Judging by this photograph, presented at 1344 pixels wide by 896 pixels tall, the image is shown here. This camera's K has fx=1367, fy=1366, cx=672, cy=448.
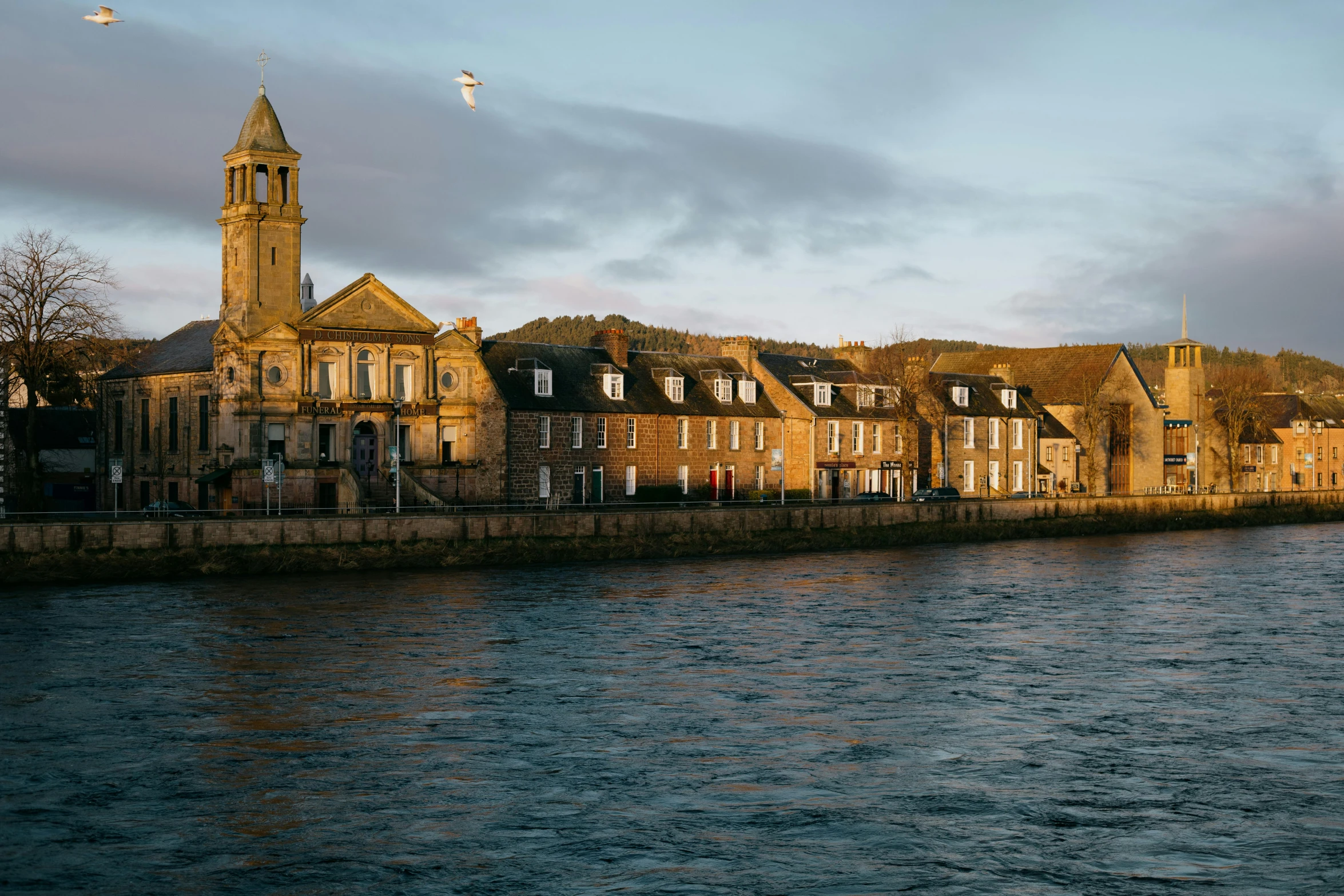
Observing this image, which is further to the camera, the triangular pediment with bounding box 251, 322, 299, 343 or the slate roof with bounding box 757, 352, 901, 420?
the slate roof with bounding box 757, 352, 901, 420

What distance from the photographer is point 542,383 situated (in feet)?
221

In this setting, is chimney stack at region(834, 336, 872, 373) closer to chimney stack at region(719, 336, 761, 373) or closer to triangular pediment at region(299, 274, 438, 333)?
chimney stack at region(719, 336, 761, 373)

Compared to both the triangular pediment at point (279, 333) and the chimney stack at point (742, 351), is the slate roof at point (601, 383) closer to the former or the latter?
the chimney stack at point (742, 351)

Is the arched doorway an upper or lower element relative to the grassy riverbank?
upper

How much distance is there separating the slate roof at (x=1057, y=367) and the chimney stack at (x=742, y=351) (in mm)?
22858

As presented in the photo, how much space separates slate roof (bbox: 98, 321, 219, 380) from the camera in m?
64.5

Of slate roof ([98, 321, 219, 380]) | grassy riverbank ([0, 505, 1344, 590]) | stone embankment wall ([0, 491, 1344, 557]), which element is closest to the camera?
grassy riverbank ([0, 505, 1344, 590])

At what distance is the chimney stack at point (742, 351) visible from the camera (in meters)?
80.5

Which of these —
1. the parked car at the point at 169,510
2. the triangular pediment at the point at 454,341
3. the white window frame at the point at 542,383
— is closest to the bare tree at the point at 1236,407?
the white window frame at the point at 542,383

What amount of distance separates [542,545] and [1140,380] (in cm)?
6487

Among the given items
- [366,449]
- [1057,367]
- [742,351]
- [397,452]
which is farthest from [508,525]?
[1057,367]

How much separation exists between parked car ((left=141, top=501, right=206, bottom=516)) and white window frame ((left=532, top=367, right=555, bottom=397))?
17.0 metres

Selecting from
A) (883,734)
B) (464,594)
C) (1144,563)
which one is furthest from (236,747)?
(1144,563)

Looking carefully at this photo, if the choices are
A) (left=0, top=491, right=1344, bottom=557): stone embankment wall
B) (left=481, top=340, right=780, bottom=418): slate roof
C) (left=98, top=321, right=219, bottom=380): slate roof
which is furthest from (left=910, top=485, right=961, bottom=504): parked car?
(left=98, top=321, right=219, bottom=380): slate roof
